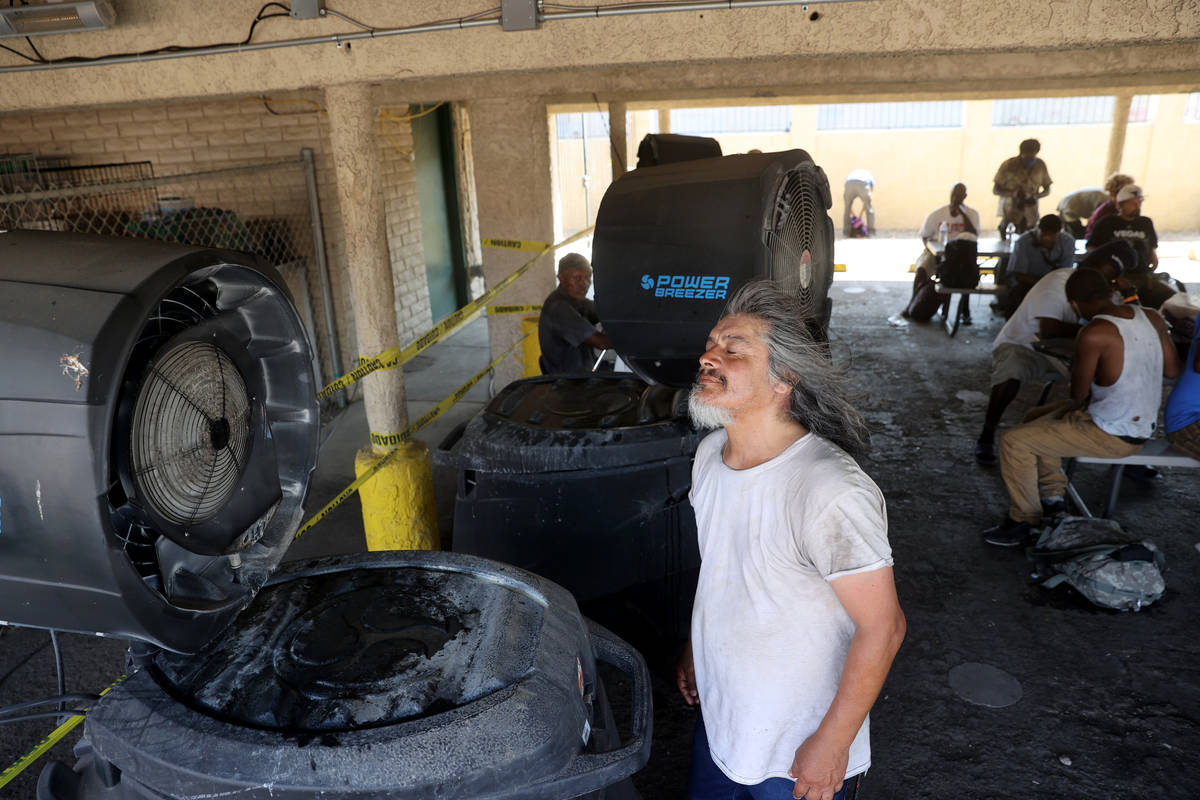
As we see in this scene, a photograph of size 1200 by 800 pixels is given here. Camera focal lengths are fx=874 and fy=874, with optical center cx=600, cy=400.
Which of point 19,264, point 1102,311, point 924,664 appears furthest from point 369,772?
point 1102,311

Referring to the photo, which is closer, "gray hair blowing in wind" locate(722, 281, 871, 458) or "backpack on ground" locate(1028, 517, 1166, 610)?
"gray hair blowing in wind" locate(722, 281, 871, 458)

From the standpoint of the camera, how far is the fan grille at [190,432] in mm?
1625

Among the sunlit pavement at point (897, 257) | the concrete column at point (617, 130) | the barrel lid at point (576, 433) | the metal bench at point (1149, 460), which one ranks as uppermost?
the concrete column at point (617, 130)

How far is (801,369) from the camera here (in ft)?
6.98

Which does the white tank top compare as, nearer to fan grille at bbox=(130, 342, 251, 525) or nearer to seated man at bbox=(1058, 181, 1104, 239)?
fan grille at bbox=(130, 342, 251, 525)

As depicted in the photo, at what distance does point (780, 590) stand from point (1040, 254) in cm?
758

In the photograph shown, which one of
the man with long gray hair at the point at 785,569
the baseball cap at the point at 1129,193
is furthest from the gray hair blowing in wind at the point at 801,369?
the baseball cap at the point at 1129,193

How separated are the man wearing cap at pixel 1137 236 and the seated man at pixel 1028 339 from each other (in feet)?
8.09

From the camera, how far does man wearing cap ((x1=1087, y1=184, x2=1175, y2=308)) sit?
812cm

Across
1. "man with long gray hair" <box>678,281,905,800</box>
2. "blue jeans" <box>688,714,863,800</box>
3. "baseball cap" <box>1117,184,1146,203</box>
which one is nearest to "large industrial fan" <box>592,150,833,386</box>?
"man with long gray hair" <box>678,281,905,800</box>

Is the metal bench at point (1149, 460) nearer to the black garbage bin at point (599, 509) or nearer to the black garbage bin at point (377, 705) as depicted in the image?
the black garbage bin at point (599, 509)

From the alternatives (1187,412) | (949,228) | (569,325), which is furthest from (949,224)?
(569,325)

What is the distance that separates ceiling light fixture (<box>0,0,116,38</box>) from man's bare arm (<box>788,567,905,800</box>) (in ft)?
10.9

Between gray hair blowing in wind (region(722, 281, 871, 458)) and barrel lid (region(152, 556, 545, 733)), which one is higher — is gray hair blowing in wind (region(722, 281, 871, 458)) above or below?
above
